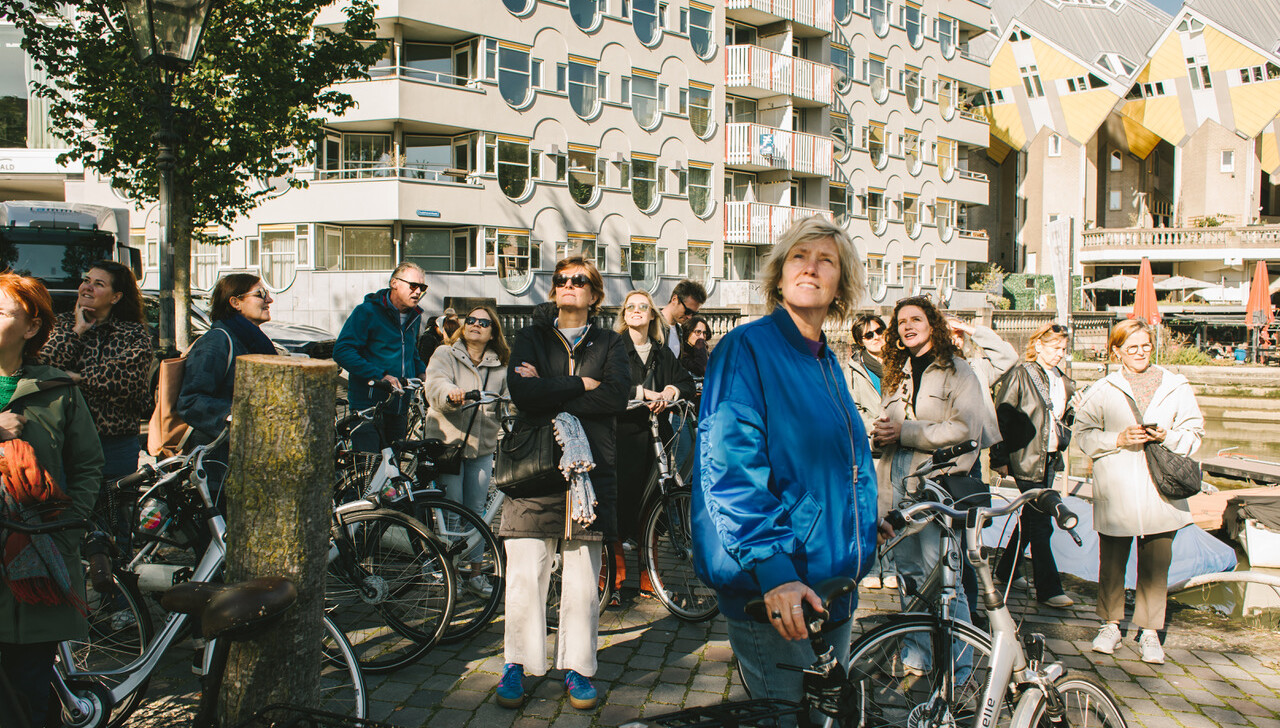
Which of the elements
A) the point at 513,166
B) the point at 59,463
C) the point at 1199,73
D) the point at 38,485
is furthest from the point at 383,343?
the point at 1199,73

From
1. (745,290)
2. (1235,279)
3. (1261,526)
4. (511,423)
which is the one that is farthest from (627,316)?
(1235,279)

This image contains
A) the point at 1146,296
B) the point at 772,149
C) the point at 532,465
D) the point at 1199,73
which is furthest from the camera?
the point at 1199,73

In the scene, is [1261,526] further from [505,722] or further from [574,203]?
[574,203]

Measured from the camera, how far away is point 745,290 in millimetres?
36094

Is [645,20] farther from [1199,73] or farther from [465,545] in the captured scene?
[1199,73]

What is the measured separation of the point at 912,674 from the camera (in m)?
3.19

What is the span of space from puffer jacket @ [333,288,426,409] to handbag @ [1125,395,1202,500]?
521 cm

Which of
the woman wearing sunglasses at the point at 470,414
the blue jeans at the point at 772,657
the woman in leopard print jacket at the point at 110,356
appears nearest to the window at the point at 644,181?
the woman wearing sunglasses at the point at 470,414

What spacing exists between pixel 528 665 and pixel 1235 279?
5841cm

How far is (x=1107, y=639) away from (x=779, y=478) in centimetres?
392

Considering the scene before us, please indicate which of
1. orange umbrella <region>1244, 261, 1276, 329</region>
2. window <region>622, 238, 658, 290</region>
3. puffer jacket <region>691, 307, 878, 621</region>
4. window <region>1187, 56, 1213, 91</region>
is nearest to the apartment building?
window <region>1187, 56, 1213, 91</region>

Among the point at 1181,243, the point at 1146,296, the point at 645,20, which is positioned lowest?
the point at 1146,296

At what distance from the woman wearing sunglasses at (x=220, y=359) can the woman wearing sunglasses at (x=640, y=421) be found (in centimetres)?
231

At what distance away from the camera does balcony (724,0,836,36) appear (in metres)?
37.3
